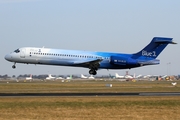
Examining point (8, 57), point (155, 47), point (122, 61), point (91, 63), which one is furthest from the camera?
point (155, 47)

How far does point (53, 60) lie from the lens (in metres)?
62.9

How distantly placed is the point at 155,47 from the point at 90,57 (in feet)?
35.6

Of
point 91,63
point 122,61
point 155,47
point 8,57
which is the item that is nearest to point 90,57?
point 91,63

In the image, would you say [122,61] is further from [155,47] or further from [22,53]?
[22,53]

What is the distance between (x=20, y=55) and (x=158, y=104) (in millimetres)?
34891

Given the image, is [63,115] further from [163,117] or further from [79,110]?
[163,117]

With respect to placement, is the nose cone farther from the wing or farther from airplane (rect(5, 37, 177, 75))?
the wing

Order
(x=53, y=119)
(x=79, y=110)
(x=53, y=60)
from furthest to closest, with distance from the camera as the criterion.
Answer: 1. (x=53, y=60)
2. (x=79, y=110)
3. (x=53, y=119)

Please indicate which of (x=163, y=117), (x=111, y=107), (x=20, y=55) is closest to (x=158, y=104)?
(x=111, y=107)

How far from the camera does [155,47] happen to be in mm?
66750

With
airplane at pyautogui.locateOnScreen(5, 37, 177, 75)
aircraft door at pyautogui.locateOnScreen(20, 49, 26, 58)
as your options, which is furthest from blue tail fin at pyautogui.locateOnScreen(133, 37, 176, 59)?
aircraft door at pyautogui.locateOnScreen(20, 49, 26, 58)

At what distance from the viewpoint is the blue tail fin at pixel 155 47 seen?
217 feet

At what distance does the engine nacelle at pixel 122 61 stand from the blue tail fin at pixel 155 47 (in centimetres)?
114

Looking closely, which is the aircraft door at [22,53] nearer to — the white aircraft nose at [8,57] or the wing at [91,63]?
the white aircraft nose at [8,57]
